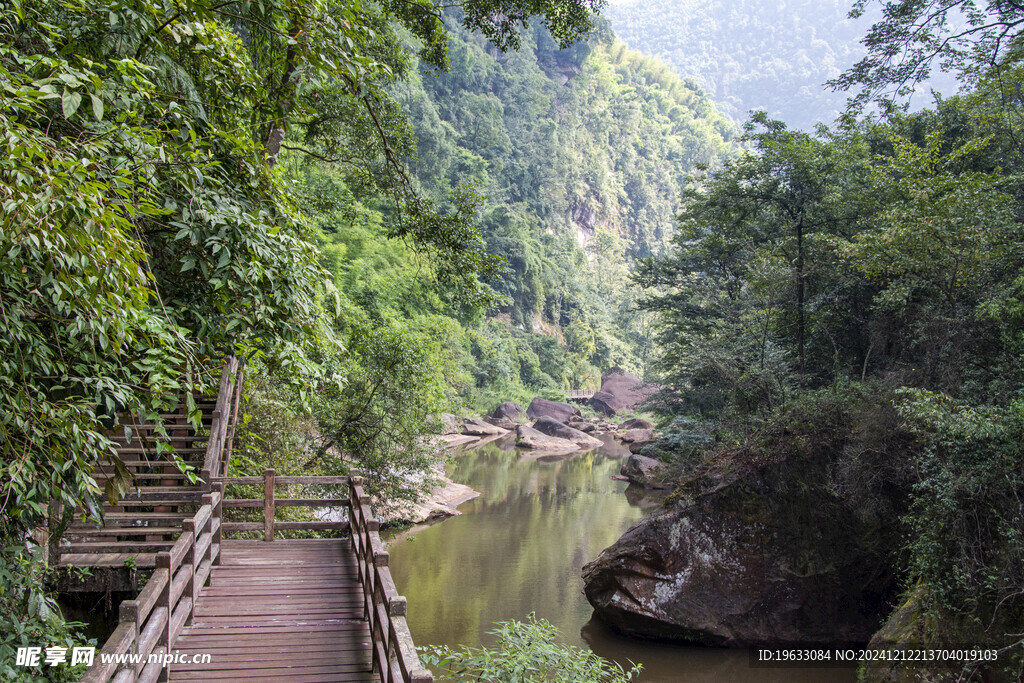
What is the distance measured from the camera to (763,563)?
9359 mm

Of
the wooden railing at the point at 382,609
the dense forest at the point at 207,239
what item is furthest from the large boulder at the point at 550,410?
the wooden railing at the point at 382,609

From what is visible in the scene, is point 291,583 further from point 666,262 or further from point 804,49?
point 804,49

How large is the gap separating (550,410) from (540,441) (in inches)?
240

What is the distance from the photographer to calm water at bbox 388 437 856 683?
9.01 m

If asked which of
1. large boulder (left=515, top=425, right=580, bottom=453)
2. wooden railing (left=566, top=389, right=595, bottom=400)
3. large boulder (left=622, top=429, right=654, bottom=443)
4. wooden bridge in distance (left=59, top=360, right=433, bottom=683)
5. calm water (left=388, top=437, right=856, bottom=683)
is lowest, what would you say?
calm water (left=388, top=437, right=856, bottom=683)

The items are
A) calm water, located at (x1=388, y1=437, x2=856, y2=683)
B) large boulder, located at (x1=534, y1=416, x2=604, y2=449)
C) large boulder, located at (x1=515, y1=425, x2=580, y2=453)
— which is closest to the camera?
calm water, located at (x1=388, y1=437, x2=856, y2=683)

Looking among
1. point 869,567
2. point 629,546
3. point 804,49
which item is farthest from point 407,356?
point 804,49

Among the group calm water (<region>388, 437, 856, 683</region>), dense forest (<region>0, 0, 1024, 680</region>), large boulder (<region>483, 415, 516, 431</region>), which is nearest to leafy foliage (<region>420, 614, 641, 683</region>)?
dense forest (<region>0, 0, 1024, 680</region>)

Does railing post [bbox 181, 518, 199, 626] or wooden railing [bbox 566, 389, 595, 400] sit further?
wooden railing [bbox 566, 389, 595, 400]

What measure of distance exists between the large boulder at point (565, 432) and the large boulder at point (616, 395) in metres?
8.10

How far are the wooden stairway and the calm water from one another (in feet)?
12.7

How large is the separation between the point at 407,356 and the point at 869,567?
25.5 ft

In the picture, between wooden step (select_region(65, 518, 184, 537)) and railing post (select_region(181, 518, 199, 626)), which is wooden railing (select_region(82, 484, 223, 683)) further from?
wooden step (select_region(65, 518, 184, 537))

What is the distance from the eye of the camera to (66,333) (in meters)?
3.73
